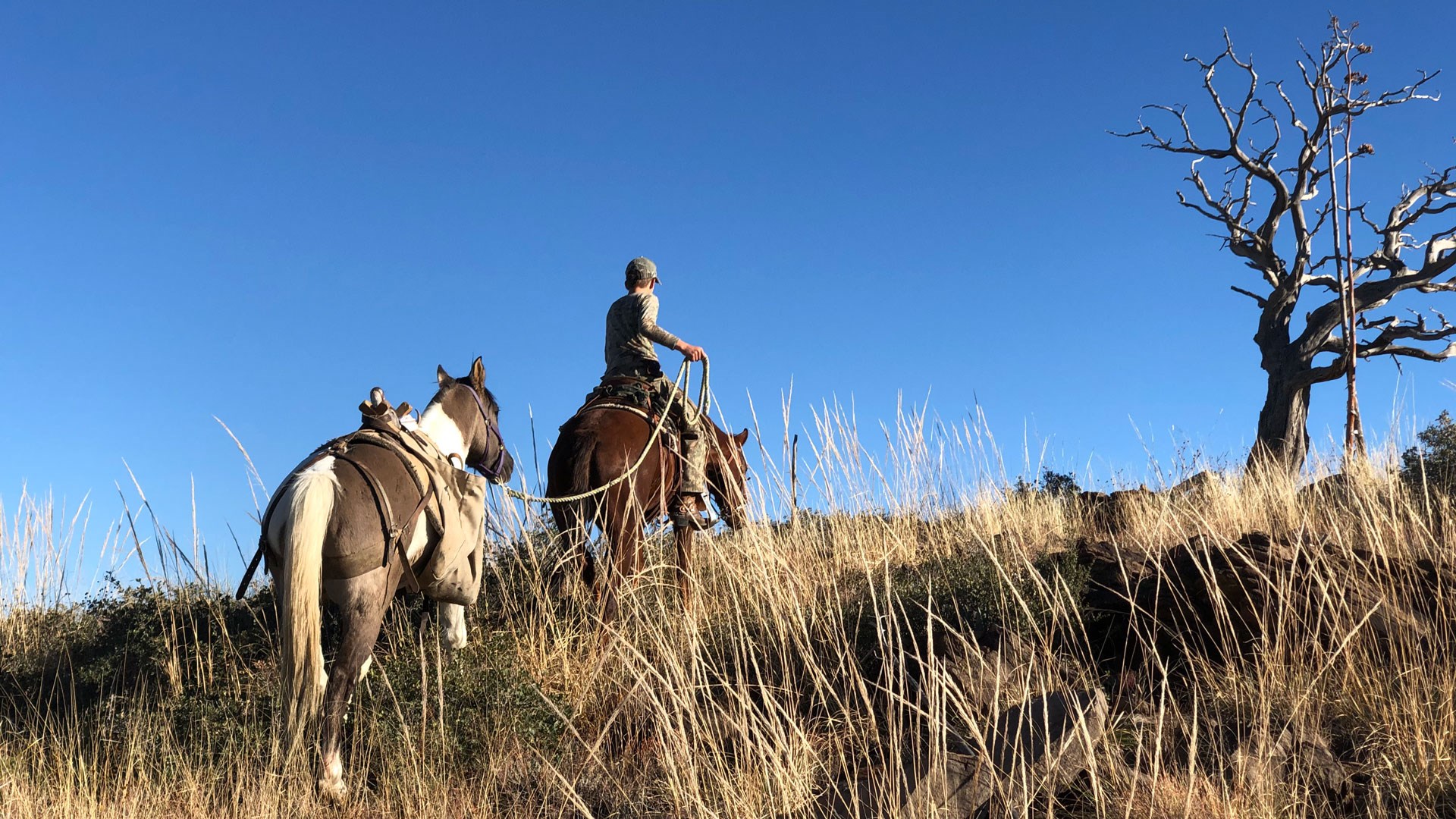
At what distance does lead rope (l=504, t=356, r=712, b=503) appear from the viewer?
6.16 meters

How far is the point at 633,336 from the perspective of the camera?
707cm

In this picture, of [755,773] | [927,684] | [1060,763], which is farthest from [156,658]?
[1060,763]

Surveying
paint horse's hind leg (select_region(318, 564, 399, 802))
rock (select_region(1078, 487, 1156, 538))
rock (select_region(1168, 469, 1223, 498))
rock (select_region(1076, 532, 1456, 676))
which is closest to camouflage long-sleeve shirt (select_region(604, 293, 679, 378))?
paint horse's hind leg (select_region(318, 564, 399, 802))

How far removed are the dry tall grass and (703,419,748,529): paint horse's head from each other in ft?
2.08

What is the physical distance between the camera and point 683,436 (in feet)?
23.4

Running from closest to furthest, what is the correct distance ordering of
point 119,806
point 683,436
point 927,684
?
point 927,684, point 119,806, point 683,436

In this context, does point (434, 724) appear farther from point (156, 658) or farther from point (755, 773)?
point (156, 658)

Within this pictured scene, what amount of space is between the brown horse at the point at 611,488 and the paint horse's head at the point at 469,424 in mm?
645

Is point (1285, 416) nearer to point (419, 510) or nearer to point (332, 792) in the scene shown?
point (419, 510)

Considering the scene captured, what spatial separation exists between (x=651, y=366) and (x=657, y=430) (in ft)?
2.44

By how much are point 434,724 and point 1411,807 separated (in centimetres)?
410

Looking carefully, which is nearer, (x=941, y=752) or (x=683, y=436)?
(x=941, y=752)

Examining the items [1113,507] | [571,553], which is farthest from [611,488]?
[1113,507]

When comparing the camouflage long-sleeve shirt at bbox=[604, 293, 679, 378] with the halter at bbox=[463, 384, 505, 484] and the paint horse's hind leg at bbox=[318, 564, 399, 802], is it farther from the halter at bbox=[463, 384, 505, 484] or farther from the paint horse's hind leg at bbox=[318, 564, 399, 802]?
the paint horse's hind leg at bbox=[318, 564, 399, 802]
